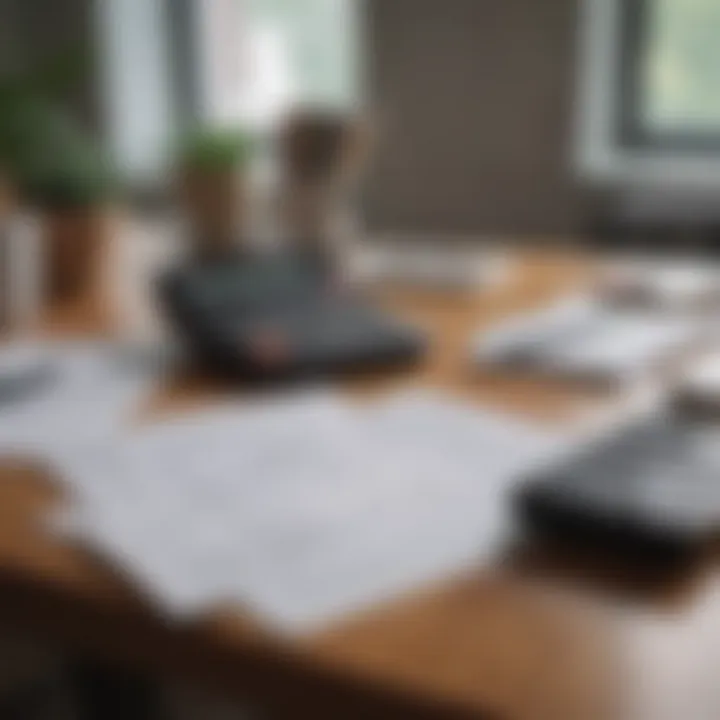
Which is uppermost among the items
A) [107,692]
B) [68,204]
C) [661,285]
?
[68,204]

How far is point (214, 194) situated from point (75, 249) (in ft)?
0.65

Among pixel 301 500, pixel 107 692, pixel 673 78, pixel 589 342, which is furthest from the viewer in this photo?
pixel 673 78

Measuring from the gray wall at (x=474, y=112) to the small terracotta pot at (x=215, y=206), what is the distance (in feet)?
3.49

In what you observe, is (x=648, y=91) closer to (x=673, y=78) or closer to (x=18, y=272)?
(x=673, y=78)

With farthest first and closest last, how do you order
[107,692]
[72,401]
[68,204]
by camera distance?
[68,204] → [107,692] → [72,401]

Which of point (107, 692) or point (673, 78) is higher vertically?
point (673, 78)

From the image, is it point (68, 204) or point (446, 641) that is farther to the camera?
point (68, 204)

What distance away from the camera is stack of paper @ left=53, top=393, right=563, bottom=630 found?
0.86m

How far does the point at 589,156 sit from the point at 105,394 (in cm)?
150

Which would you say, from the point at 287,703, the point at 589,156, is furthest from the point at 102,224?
the point at 589,156

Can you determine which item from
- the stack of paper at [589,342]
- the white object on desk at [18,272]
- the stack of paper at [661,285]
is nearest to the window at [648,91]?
the stack of paper at [661,285]

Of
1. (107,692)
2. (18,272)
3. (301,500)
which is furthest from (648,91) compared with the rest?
(301,500)

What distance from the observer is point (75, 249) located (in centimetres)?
168

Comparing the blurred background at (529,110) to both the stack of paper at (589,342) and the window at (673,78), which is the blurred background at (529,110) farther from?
the stack of paper at (589,342)
